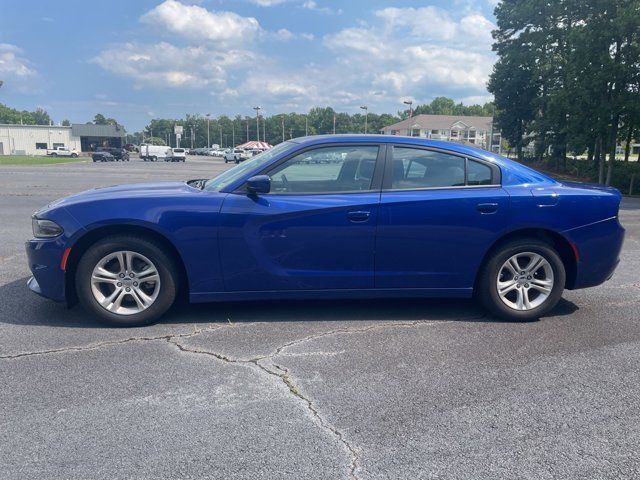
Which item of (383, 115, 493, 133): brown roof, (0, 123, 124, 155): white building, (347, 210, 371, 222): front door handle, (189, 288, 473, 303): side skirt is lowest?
(189, 288, 473, 303): side skirt

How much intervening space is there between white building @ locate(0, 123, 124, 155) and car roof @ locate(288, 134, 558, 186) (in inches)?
3683

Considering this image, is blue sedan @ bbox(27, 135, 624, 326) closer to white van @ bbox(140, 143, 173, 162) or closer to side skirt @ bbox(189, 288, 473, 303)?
side skirt @ bbox(189, 288, 473, 303)

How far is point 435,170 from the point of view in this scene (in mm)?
4633

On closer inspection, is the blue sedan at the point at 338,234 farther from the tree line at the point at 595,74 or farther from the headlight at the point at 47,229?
the tree line at the point at 595,74

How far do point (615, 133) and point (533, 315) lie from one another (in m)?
22.7

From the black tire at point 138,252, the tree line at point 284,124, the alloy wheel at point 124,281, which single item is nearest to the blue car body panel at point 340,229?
the black tire at point 138,252

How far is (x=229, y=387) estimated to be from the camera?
11.1 feet

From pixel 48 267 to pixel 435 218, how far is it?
3.17m

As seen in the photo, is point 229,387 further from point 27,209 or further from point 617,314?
point 27,209

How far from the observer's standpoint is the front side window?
4.48m

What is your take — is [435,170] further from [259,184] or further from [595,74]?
[595,74]

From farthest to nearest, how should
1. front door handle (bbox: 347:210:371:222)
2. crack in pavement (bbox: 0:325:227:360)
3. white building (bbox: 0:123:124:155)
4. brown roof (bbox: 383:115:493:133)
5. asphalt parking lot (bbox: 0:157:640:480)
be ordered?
brown roof (bbox: 383:115:493:133)
white building (bbox: 0:123:124:155)
front door handle (bbox: 347:210:371:222)
crack in pavement (bbox: 0:325:227:360)
asphalt parking lot (bbox: 0:157:640:480)

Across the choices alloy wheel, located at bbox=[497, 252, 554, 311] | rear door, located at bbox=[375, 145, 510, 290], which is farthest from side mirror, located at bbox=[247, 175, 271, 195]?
alloy wheel, located at bbox=[497, 252, 554, 311]

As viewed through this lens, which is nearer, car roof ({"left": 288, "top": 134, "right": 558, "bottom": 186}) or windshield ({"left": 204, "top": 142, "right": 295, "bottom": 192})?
windshield ({"left": 204, "top": 142, "right": 295, "bottom": 192})
